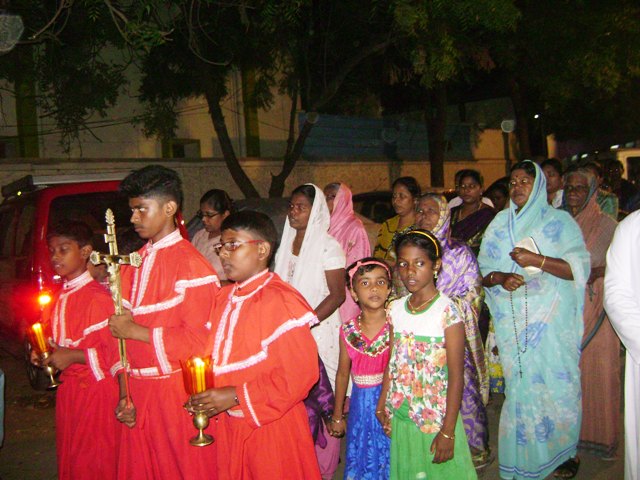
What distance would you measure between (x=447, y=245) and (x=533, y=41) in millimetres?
11743

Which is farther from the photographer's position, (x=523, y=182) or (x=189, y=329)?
(x=523, y=182)

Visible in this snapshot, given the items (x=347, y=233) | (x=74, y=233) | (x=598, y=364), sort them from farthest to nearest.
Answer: (x=347, y=233) < (x=598, y=364) < (x=74, y=233)

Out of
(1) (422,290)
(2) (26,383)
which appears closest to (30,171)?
(2) (26,383)

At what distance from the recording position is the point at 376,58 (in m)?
16.1

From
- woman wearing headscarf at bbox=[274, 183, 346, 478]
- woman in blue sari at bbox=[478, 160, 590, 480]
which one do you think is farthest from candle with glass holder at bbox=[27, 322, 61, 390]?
woman in blue sari at bbox=[478, 160, 590, 480]

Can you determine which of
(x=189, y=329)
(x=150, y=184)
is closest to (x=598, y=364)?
(x=189, y=329)

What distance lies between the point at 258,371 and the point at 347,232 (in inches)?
105

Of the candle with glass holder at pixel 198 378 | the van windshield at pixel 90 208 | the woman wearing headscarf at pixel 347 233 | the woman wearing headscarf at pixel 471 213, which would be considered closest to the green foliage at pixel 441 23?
the woman wearing headscarf at pixel 471 213

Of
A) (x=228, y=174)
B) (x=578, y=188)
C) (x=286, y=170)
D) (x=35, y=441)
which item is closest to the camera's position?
(x=578, y=188)

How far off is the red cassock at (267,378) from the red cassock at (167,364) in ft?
0.54

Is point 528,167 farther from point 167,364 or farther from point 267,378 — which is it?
point 167,364

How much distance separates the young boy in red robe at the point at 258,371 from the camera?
2.53 m

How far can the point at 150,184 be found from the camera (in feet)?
9.66

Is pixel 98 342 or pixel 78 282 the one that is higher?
pixel 78 282
